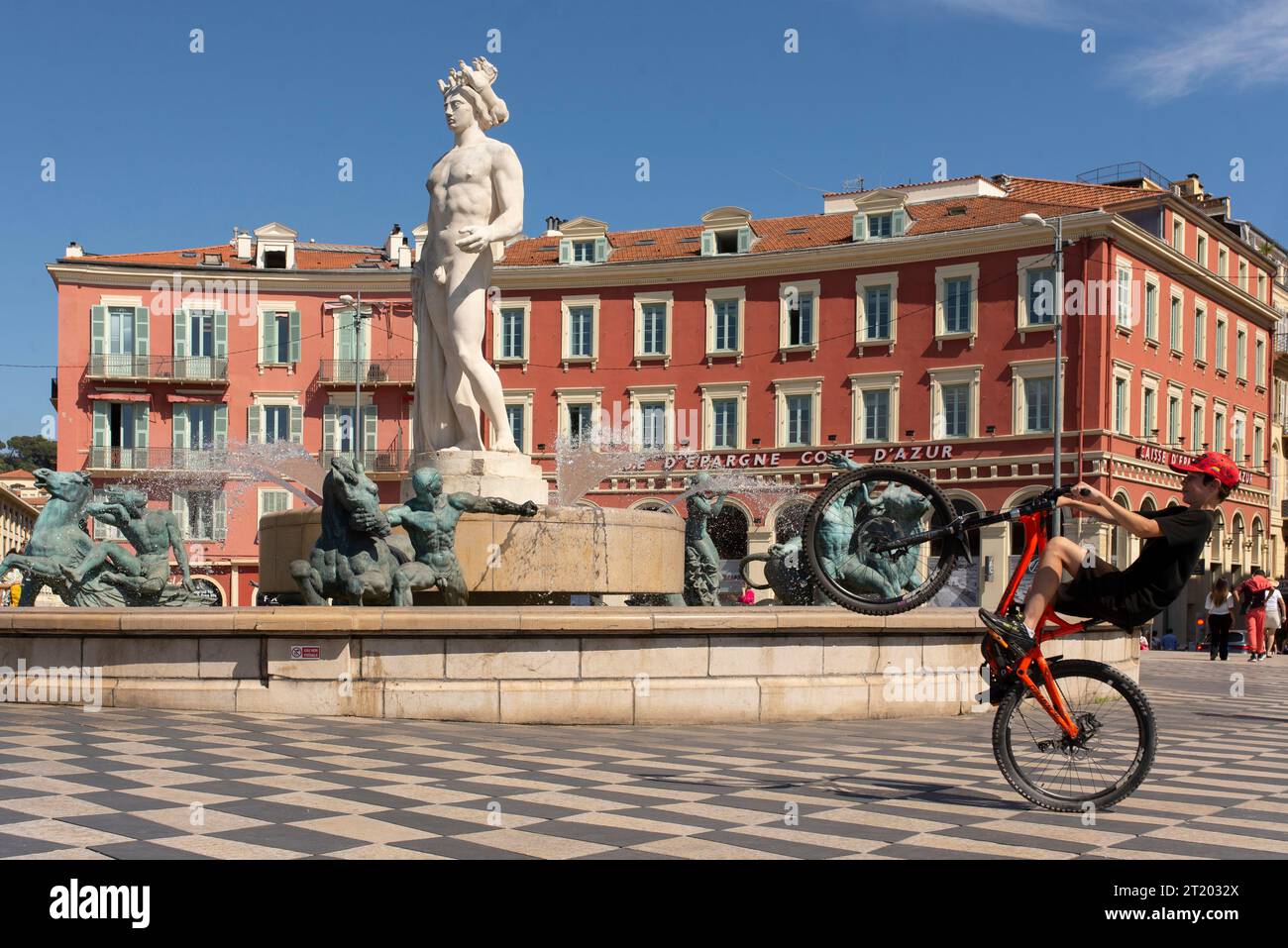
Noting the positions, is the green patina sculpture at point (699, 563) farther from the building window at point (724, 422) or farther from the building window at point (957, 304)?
the building window at point (724, 422)

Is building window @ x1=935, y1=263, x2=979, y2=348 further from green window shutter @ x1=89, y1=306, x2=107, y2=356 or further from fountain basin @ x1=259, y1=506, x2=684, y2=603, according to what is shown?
fountain basin @ x1=259, y1=506, x2=684, y2=603

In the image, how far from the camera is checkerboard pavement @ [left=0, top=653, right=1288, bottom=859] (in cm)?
593

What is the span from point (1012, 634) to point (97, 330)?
49966 mm

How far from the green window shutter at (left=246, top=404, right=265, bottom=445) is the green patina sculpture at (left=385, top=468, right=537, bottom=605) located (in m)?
42.0

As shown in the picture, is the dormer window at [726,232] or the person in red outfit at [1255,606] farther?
the dormer window at [726,232]

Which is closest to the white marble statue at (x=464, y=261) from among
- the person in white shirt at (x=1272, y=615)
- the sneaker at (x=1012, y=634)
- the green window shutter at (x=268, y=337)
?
the sneaker at (x=1012, y=634)

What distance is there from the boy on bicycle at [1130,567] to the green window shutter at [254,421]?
157ft

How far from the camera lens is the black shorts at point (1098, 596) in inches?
277

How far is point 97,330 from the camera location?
52.0 metres

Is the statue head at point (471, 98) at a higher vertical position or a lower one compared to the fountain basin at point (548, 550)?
higher

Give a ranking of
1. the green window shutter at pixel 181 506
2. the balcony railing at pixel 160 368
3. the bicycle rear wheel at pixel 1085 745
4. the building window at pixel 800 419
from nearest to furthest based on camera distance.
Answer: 1. the bicycle rear wheel at pixel 1085 745
2. the building window at pixel 800 419
3. the green window shutter at pixel 181 506
4. the balcony railing at pixel 160 368

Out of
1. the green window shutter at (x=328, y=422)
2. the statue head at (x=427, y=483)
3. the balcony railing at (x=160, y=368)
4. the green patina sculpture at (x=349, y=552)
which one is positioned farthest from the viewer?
the green window shutter at (x=328, y=422)

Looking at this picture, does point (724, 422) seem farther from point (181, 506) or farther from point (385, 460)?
point (181, 506)

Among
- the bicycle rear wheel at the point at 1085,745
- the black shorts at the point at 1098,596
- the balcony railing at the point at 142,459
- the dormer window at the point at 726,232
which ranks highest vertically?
the dormer window at the point at 726,232
